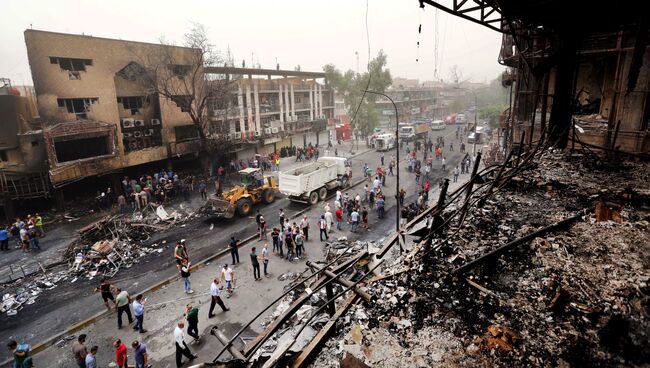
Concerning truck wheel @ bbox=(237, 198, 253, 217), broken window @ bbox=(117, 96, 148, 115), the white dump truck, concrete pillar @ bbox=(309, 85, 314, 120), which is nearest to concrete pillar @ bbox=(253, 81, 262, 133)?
concrete pillar @ bbox=(309, 85, 314, 120)

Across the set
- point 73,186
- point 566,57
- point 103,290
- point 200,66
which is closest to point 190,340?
point 103,290

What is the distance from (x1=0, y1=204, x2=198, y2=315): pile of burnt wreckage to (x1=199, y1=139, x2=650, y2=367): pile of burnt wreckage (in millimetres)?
11955

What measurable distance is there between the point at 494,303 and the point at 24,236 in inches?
786

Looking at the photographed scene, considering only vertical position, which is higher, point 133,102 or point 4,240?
point 133,102

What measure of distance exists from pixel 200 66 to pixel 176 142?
21.2ft

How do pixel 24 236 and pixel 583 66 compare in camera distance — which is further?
pixel 583 66

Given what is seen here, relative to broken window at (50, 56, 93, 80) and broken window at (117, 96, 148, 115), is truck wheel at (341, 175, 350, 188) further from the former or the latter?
broken window at (50, 56, 93, 80)

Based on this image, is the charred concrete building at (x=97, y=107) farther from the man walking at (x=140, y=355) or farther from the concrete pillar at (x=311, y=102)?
the concrete pillar at (x=311, y=102)

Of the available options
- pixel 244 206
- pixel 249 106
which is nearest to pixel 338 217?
pixel 244 206

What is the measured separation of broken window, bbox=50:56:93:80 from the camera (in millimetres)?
20422

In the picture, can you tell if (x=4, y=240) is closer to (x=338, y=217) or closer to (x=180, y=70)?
(x=338, y=217)

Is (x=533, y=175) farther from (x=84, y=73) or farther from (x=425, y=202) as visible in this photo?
(x=84, y=73)

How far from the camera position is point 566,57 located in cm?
955

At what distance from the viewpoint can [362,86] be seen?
43969 mm
